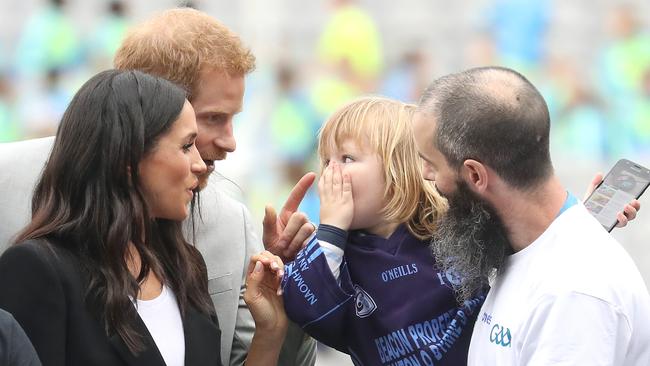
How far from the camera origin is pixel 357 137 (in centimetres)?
384

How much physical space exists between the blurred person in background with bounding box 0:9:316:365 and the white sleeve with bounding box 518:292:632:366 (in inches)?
39.7

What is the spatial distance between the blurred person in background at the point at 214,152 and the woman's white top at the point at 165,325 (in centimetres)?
40

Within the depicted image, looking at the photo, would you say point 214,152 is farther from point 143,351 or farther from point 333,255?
point 143,351

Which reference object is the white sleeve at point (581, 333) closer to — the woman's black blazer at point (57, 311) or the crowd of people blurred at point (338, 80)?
the woman's black blazer at point (57, 311)

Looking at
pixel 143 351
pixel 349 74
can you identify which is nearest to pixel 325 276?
pixel 143 351

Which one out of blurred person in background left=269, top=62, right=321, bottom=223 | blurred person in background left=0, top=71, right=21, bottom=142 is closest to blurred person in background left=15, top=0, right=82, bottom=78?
blurred person in background left=0, top=71, right=21, bottom=142

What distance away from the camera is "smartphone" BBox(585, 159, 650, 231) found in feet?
12.7

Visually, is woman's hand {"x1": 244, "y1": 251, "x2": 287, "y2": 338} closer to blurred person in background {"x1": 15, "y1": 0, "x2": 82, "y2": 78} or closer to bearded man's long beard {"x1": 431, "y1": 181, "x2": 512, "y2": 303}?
bearded man's long beard {"x1": 431, "y1": 181, "x2": 512, "y2": 303}

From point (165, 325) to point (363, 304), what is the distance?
0.55m

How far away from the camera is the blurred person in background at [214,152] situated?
398 cm

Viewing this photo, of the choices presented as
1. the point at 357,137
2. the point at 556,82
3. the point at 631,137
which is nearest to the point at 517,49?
the point at 556,82

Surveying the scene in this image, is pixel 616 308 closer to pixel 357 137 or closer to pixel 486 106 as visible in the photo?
pixel 486 106

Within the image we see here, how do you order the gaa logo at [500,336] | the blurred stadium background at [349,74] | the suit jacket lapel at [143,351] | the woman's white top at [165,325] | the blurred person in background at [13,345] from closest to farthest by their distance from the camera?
the blurred person in background at [13,345] < the gaa logo at [500,336] < the suit jacket lapel at [143,351] < the woman's white top at [165,325] < the blurred stadium background at [349,74]

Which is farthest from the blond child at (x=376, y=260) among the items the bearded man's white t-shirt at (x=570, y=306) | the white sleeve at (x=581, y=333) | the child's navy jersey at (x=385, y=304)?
the white sleeve at (x=581, y=333)
